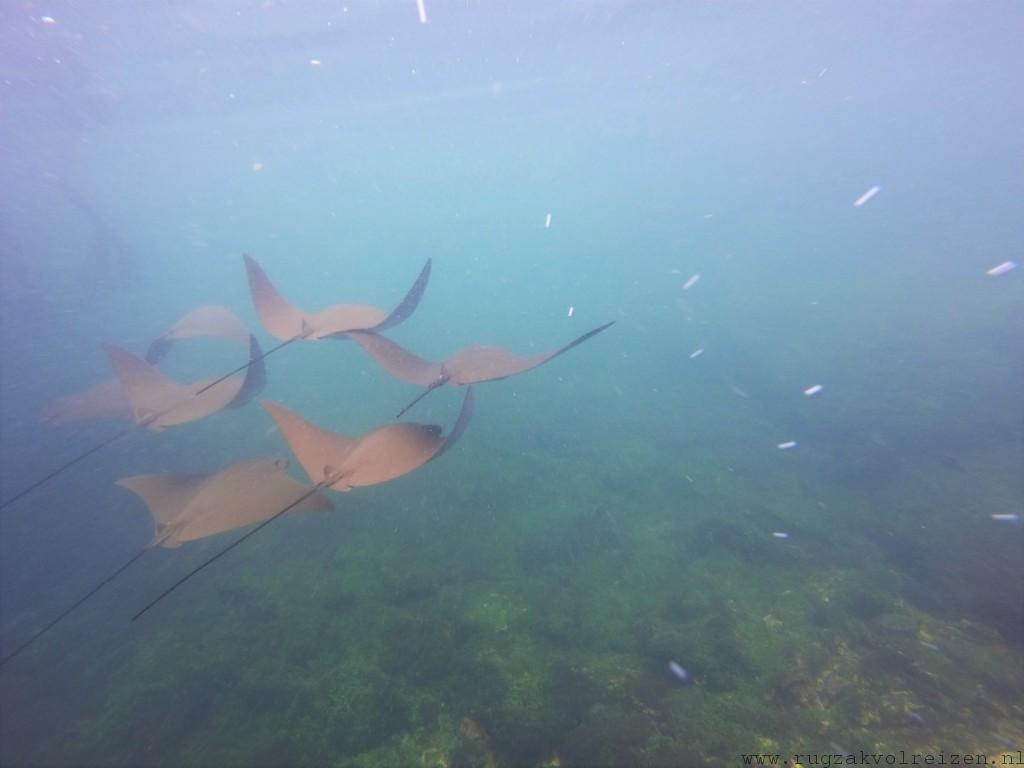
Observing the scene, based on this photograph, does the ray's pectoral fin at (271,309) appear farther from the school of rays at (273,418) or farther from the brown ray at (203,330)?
the brown ray at (203,330)

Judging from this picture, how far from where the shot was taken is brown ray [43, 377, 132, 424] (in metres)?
6.91

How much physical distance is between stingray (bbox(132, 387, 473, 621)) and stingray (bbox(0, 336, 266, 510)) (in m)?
1.72

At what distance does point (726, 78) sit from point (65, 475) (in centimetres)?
5511

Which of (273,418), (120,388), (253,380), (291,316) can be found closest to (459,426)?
(273,418)

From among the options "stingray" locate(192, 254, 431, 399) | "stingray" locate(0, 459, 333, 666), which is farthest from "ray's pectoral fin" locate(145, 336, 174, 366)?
"stingray" locate(0, 459, 333, 666)

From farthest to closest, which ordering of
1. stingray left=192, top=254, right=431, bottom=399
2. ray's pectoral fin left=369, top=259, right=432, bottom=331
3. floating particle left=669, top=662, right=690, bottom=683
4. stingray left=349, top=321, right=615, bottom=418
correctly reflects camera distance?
stingray left=192, top=254, right=431, bottom=399, ray's pectoral fin left=369, top=259, right=432, bottom=331, stingray left=349, top=321, right=615, bottom=418, floating particle left=669, top=662, right=690, bottom=683

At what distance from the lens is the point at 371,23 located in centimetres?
1933

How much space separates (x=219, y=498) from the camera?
14.5ft

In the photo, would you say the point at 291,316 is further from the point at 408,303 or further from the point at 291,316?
the point at 408,303

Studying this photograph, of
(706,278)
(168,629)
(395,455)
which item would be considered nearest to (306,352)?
(168,629)

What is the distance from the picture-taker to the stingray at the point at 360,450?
165 inches

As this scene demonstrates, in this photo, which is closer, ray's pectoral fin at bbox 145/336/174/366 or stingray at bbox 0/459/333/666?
stingray at bbox 0/459/333/666

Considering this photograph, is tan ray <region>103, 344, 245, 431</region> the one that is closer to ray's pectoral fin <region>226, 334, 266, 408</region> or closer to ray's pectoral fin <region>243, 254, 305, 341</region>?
ray's pectoral fin <region>226, 334, 266, 408</region>

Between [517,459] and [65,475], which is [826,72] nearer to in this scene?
[517,459]
